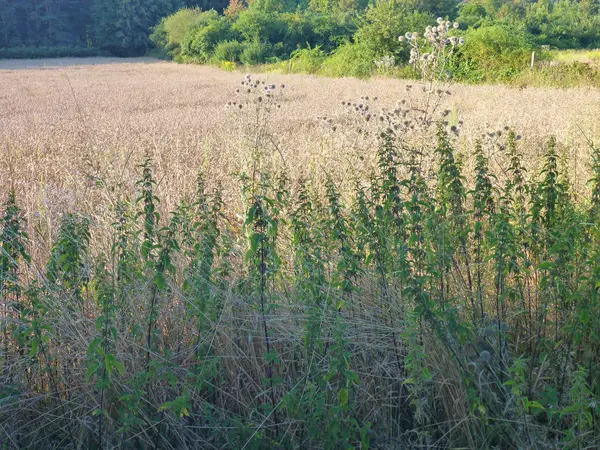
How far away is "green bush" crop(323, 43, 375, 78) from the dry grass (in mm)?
7694

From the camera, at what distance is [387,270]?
10.4ft

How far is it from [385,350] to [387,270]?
49cm

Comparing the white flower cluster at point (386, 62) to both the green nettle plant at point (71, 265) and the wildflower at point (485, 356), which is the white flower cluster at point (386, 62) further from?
the wildflower at point (485, 356)

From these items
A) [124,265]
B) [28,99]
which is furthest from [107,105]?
[124,265]

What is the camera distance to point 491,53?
24.3m

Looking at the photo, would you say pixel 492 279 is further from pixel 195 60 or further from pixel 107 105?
pixel 195 60

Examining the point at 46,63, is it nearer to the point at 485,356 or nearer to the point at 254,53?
the point at 254,53

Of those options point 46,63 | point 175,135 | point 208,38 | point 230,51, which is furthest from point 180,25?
point 175,135

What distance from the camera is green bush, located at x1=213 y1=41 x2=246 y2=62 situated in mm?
37375

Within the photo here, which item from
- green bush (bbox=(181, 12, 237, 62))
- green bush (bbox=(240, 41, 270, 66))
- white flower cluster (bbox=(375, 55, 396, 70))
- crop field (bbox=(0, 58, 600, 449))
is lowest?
crop field (bbox=(0, 58, 600, 449))

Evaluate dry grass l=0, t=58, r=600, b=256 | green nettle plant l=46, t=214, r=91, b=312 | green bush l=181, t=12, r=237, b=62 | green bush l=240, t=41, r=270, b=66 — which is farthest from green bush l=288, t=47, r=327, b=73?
green nettle plant l=46, t=214, r=91, b=312

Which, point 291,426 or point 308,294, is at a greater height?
point 308,294

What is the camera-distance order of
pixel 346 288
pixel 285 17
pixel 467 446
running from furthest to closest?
pixel 285 17, pixel 346 288, pixel 467 446

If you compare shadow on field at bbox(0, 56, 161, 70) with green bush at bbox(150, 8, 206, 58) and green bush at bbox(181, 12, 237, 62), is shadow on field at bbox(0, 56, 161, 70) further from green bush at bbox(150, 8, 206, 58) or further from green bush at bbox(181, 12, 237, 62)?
green bush at bbox(181, 12, 237, 62)
